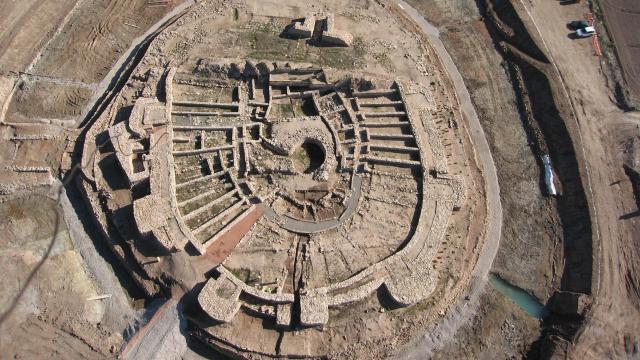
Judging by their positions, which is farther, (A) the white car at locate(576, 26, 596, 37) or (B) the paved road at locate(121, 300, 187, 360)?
(A) the white car at locate(576, 26, 596, 37)

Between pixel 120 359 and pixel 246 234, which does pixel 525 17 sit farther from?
pixel 120 359

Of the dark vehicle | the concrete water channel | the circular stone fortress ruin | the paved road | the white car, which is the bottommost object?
the paved road

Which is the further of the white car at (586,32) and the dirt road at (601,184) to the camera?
the white car at (586,32)

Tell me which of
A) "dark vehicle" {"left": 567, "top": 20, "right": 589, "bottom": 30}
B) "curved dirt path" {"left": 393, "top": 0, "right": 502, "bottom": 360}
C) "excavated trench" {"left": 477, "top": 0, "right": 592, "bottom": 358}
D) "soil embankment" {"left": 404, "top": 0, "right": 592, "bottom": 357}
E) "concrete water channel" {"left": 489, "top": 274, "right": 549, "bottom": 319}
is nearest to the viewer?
"curved dirt path" {"left": 393, "top": 0, "right": 502, "bottom": 360}

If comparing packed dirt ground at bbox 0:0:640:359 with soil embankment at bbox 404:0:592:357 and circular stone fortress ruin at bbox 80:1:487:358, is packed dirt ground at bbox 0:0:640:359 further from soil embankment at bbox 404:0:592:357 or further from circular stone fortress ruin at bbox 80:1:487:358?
circular stone fortress ruin at bbox 80:1:487:358

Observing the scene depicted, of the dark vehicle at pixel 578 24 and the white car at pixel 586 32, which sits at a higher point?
the dark vehicle at pixel 578 24

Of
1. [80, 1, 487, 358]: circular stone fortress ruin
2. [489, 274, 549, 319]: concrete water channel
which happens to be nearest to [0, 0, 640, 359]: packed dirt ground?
[489, 274, 549, 319]: concrete water channel

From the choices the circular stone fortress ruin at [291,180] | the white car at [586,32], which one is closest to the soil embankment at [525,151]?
the circular stone fortress ruin at [291,180]

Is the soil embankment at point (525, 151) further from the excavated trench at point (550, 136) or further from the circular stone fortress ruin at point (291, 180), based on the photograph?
the circular stone fortress ruin at point (291, 180)
